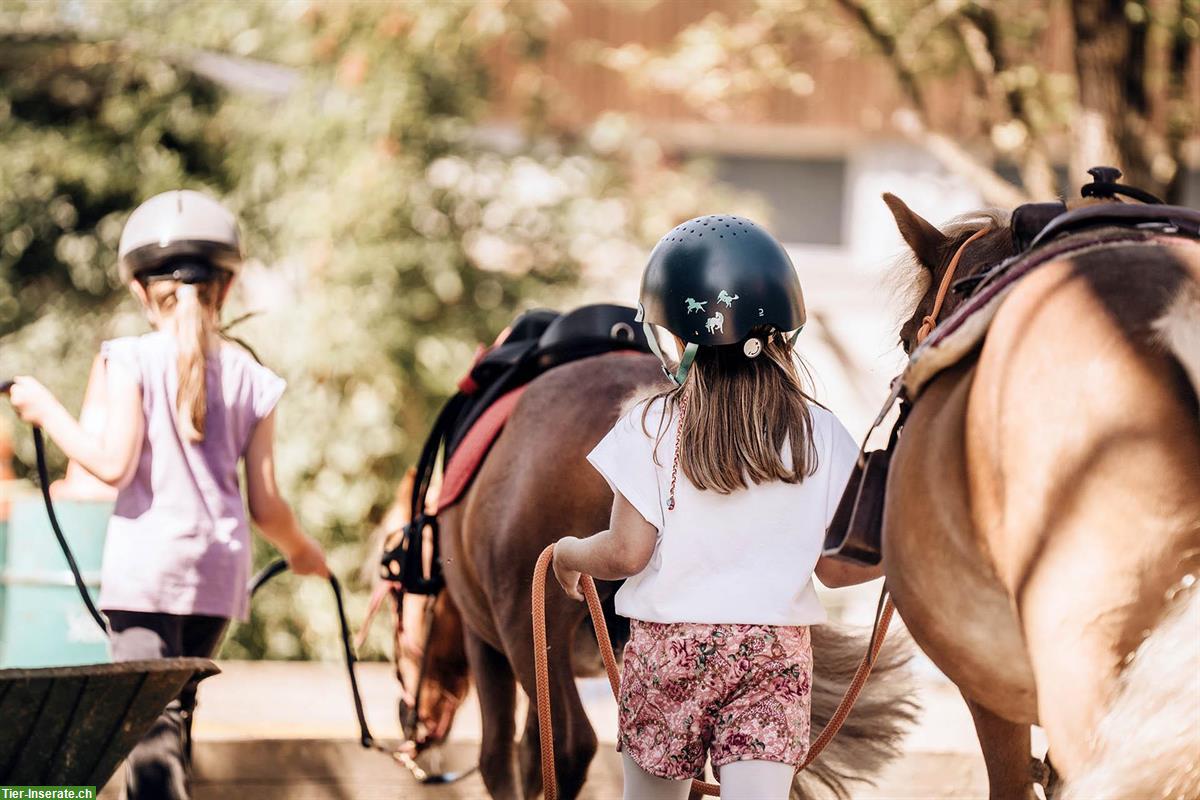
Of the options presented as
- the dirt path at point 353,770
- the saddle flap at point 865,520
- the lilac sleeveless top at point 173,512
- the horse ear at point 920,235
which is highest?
the horse ear at point 920,235

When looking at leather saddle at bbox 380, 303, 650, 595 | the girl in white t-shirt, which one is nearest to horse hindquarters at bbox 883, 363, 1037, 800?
the girl in white t-shirt

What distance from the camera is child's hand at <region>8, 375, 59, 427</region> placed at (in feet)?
11.3

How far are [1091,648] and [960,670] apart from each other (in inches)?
17.1

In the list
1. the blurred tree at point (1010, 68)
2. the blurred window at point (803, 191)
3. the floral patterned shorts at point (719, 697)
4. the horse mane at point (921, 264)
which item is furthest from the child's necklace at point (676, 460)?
the blurred window at point (803, 191)

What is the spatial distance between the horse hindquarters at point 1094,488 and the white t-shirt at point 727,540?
1.98 ft

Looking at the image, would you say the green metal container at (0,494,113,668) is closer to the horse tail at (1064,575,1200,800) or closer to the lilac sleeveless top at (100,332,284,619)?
the lilac sleeveless top at (100,332,284,619)

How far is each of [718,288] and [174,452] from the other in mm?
1662

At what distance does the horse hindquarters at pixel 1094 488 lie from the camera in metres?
1.93

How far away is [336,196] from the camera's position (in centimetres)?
859

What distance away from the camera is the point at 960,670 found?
237 centimetres

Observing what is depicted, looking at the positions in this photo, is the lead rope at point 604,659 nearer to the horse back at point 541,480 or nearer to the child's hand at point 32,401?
Answer: the horse back at point 541,480

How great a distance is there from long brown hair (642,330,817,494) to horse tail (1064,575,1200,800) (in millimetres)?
924

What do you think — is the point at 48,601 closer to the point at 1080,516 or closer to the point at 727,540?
the point at 727,540

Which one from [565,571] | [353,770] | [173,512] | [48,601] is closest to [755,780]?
[565,571]
